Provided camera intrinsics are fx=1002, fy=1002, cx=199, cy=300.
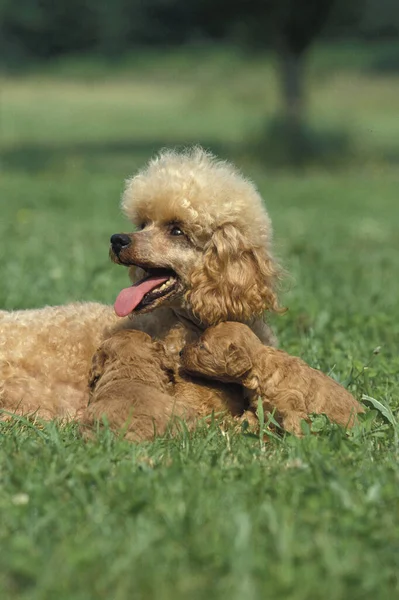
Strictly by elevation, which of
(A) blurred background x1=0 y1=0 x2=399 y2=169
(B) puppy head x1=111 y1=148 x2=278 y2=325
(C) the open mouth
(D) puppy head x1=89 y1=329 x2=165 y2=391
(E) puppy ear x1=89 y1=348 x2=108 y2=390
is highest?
(B) puppy head x1=111 y1=148 x2=278 y2=325

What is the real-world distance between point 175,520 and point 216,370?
51.3 inches

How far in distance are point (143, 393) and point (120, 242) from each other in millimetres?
778

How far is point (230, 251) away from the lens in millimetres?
4516

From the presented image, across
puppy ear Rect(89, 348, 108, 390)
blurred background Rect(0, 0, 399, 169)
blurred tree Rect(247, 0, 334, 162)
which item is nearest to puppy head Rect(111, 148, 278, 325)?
puppy ear Rect(89, 348, 108, 390)

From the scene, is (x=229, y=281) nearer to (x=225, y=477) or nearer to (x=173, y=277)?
(x=173, y=277)

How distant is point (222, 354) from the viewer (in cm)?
432

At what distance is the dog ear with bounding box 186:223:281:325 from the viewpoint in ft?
14.7

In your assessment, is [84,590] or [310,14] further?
[310,14]

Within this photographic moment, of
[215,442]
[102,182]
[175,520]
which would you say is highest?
[175,520]

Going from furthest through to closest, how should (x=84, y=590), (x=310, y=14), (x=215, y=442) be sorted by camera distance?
1. (x=310, y=14)
2. (x=215, y=442)
3. (x=84, y=590)

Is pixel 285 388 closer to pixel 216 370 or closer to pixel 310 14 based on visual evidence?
pixel 216 370

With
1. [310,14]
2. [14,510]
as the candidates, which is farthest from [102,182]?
[14,510]

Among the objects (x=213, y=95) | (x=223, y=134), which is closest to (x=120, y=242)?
(x=223, y=134)

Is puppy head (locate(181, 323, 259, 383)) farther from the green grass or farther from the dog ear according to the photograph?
the green grass
